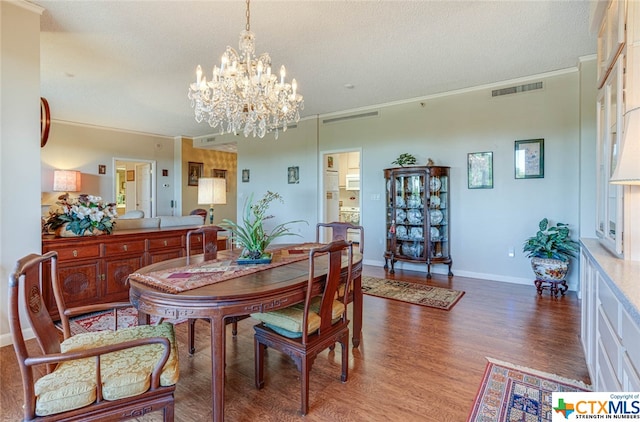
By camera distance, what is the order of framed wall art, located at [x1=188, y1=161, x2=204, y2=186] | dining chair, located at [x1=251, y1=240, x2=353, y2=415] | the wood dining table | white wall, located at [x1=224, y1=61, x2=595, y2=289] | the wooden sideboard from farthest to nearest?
framed wall art, located at [x1=188, y1=161, x2=204, y2=186]
white wall, located at [x1=224, y1=61, x2=595, y2=289]
the wooden sideboard
dining chair, located at [x1=251, y1=240, x2=353, y2=415]
the wood dining table

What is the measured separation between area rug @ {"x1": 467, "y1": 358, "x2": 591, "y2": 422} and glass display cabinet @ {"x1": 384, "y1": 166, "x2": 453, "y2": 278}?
2.76 metres

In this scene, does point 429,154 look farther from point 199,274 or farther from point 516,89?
point 199,274

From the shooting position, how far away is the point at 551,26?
3168 mm

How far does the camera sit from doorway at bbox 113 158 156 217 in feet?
27.4

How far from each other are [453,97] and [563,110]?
1.46m

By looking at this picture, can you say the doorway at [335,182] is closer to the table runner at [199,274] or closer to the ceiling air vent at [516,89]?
the ceiling air vent at [516,89]

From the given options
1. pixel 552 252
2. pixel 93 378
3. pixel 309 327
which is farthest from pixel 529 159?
pixel 93 378

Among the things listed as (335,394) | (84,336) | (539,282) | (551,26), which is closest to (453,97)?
(551,26)

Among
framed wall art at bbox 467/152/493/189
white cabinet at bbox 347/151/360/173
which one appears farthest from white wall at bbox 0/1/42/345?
white cabinet at bbox 347/151/360/173

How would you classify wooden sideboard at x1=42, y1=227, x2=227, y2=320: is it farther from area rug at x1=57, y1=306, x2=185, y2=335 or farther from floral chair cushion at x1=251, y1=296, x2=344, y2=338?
floral chair cushion at x1=251, y1=296, x2=344, y2=338

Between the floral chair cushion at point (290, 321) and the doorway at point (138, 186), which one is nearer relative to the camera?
the floral chair cushion at point (290, 321)

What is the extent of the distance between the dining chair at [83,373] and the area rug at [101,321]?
165cm

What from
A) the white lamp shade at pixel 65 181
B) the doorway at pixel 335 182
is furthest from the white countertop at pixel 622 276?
the white lamp shade at pixel 65 181

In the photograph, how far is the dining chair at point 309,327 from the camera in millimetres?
1869
